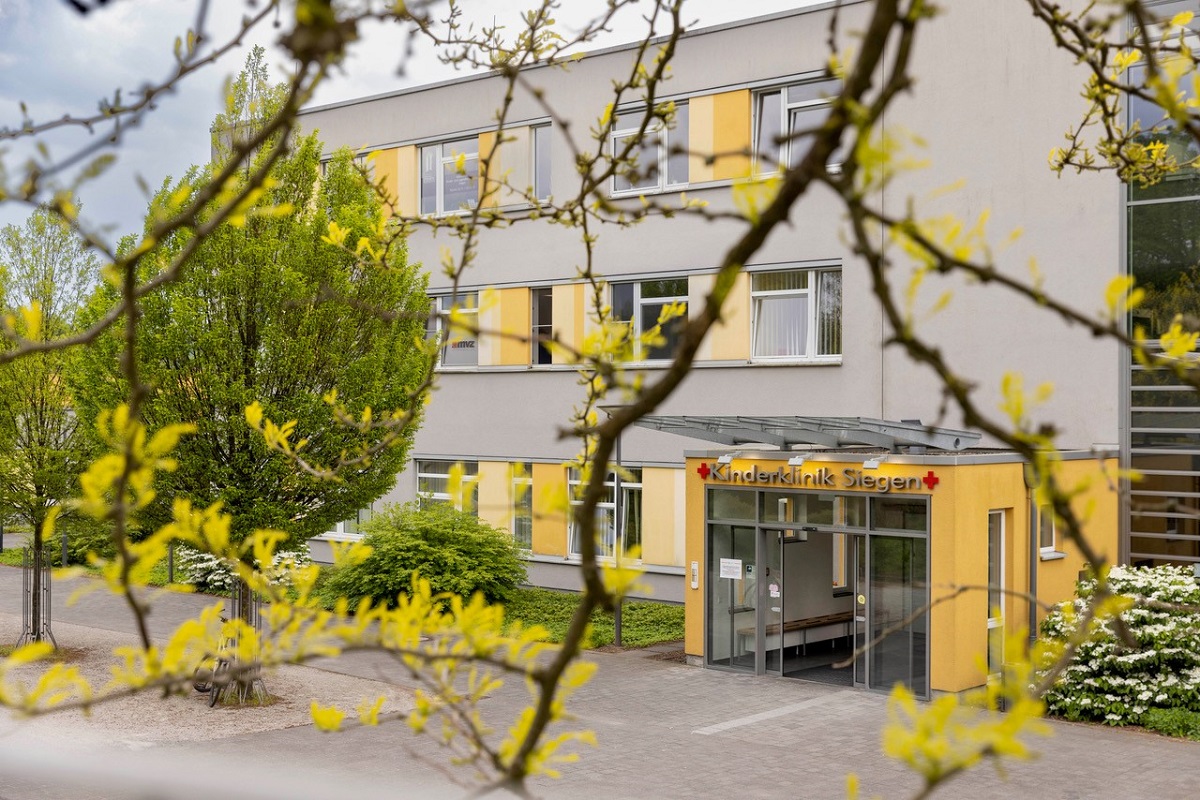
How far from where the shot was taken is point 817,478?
53.4 ft

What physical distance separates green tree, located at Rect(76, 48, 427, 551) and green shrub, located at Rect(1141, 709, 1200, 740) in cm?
868

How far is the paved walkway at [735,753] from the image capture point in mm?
11672

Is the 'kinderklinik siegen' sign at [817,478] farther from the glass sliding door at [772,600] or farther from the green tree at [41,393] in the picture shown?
the green tree at [41,393]

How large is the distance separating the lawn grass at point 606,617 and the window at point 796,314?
4.59m

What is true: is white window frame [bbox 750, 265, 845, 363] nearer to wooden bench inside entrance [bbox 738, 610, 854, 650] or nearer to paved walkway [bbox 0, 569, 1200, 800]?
wooden bench inside entrance [bbox 738, 610, 854, 650]

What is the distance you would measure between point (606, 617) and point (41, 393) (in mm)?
8594

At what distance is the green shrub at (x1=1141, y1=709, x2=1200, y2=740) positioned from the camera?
13.8 metres

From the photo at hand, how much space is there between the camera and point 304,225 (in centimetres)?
1445

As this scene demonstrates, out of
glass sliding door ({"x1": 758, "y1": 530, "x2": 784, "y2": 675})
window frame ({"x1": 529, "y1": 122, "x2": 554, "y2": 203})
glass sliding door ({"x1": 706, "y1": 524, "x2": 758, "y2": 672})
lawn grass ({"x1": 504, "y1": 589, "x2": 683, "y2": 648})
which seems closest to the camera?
glass sliding door ({"x1": 758, "y1": 530, "x2": 784, "y2": 675})

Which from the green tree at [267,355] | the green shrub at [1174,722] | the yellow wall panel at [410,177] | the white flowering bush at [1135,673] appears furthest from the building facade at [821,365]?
the green tree at [267,355]

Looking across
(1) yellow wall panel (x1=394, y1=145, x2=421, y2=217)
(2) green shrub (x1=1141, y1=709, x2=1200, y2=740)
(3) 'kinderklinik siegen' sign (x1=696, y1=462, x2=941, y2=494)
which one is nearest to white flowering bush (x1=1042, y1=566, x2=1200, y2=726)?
(2) green shrub (x1=1141, y1=709, x2=1200, y2=740)

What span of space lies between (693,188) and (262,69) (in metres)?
8.69

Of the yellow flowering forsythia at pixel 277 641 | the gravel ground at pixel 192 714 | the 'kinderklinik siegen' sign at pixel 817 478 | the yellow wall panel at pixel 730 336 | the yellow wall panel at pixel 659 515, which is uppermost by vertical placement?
the yellow wall panel at pixel 730 336

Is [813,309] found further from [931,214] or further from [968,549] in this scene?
[968,549]
